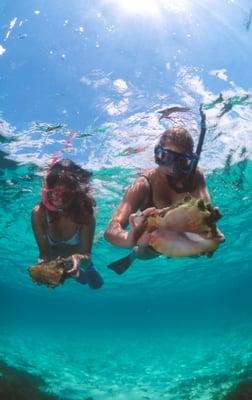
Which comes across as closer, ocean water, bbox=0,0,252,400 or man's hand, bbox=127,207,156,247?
man's hand, bbox=127,207,156,247

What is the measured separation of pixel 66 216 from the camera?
707 cm

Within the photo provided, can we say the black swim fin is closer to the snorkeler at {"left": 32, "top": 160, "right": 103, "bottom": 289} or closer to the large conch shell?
the snorkeler at {"left": 32, "top": 160, "right": 103, "bottom": 289}

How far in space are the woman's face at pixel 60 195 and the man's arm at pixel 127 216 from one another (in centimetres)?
136

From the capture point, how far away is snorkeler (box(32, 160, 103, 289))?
6.47 m

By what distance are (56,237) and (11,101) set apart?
685 cm

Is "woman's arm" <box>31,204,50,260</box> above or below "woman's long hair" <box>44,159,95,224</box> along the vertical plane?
below

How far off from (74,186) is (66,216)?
857 millimetres

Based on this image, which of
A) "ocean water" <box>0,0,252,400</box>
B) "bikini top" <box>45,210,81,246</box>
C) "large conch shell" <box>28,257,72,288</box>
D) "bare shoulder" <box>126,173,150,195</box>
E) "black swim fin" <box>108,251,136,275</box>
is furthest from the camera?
"ocean water" <box>0,0,252,400</box>

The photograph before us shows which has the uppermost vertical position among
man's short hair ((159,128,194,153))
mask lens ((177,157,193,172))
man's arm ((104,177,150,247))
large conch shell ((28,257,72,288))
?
man's short hair ((159,128,194,153))

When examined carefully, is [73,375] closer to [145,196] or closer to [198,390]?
[198,390]

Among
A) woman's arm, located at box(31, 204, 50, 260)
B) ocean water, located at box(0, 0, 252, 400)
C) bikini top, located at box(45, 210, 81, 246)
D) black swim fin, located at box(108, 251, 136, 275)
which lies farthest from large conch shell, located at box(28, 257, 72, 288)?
ocean water, located at box(0, 0, 252, 400)

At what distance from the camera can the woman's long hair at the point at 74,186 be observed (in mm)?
6441

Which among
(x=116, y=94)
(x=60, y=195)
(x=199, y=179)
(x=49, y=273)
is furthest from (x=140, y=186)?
(x=116, y=94)

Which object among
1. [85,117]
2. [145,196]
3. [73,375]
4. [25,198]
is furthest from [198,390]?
[145,196]
